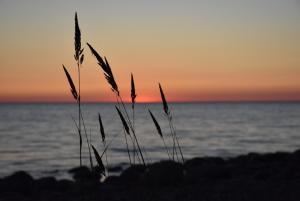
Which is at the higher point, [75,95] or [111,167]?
[75,95]

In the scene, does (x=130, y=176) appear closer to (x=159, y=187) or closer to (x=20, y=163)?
(x=159, y=187)

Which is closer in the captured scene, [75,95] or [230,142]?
[75,95]

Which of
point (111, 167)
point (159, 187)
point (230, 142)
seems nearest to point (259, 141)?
point (230, 142)

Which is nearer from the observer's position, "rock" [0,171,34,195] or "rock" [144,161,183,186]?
"rock" [144,161,183,186]

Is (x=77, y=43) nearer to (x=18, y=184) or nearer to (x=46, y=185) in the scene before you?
(x=18, y=184)

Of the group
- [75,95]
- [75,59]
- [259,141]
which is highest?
[75,59]

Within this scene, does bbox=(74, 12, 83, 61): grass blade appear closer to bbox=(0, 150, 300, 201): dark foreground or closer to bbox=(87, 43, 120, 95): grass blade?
bbox=(87, 43, 120, 95): grass blade

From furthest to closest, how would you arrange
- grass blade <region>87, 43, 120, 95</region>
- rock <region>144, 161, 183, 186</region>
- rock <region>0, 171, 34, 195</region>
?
rock <region>0, 171, 34, 195</region> → rock <region>144, 161, 183, 186</region> → grass blade <region>87, 43, 120, 95</region>

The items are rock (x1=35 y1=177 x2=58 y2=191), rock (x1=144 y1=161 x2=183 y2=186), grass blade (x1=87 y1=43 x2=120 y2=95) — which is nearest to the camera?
grass blade (x1=87 y1=43 x2=120 y2=95)

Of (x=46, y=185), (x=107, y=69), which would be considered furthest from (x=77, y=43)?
(x=46, y=185)

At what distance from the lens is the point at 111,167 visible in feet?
77.7

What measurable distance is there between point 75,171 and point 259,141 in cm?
2279

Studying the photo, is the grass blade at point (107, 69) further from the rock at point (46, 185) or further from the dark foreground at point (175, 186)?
the rock at point (46, 185)

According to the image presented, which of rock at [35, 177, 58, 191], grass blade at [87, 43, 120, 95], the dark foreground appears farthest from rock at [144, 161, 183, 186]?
rock at [35, 177, 58, 191]
